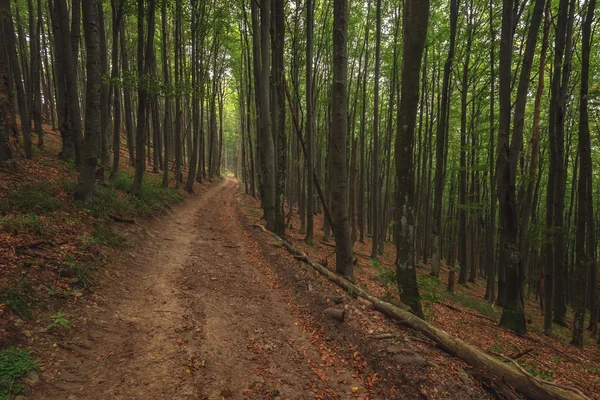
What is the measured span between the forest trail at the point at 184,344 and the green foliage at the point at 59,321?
191mm

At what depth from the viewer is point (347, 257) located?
318 inches

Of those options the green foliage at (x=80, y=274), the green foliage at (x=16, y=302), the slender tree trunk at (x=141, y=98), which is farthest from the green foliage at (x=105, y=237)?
the slender tree trunk at (x=141, y=98)

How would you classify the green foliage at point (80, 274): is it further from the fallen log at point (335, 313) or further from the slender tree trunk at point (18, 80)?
the slender tree trunk at point (18, 80)

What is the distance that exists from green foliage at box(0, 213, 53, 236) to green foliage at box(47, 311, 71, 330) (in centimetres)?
246

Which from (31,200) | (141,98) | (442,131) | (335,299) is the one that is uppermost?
(141,98)

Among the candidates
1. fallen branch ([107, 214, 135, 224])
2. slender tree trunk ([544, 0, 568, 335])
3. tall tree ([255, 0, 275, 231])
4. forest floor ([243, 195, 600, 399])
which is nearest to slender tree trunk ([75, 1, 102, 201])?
fallen branch ([107, 214, 135, 224])

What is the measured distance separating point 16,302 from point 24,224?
8.49ft

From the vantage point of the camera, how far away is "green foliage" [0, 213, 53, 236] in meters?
5.46

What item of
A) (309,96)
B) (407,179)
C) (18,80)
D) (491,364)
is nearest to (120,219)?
(407,179)

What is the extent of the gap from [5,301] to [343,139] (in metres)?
7.17

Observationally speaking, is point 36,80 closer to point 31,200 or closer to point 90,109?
point 90,109

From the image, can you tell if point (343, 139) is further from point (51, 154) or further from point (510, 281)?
point (51, 154)

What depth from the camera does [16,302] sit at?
12.8ft

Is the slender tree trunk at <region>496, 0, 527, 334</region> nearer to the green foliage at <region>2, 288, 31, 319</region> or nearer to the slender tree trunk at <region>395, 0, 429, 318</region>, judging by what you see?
the slender tree trunk at <region>395, 0, 429, 318</region>
